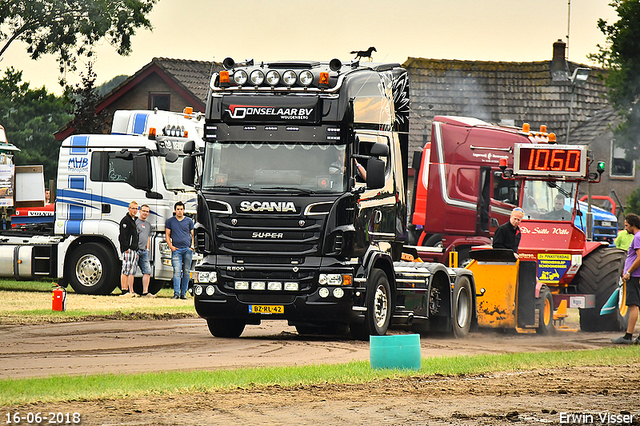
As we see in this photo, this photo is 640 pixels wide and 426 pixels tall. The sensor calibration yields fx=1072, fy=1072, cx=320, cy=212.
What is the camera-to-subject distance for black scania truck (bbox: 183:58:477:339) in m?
14.3

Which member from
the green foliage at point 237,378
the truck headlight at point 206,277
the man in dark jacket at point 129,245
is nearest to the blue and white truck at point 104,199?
the man in dark jacket at point 129,245

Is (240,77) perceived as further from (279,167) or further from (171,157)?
(171,157)

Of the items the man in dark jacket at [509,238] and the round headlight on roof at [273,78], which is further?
the man in dark jacket at [509,238]

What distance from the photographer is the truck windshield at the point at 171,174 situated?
77.2 ft

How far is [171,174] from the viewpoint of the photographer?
23625 mm

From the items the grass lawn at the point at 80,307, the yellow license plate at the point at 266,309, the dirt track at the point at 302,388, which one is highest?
the yellow license plate at the point at 266,309

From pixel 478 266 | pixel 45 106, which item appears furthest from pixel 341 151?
pixel 45 106

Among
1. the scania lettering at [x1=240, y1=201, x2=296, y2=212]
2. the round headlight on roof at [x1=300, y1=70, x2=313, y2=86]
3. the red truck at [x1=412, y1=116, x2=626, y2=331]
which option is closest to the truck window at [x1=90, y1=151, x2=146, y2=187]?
the red truck at [x1=412, y1=116, x2=626, y2=331]

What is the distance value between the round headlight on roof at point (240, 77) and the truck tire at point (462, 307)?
4.68 meters

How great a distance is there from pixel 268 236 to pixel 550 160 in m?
7.44

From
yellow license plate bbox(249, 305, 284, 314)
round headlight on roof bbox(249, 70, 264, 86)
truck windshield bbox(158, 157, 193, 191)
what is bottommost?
yellow license plate bbox(249, 305, 284, 314)

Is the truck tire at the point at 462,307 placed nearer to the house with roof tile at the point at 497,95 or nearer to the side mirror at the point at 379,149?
the side mirror at the point at 379,149

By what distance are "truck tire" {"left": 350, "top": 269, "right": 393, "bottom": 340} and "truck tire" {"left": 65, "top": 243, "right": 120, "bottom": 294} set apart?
9875mm

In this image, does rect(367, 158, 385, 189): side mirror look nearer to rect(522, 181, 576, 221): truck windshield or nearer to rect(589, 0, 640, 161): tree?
rect(522, 181, 576, 221): truck windshield
